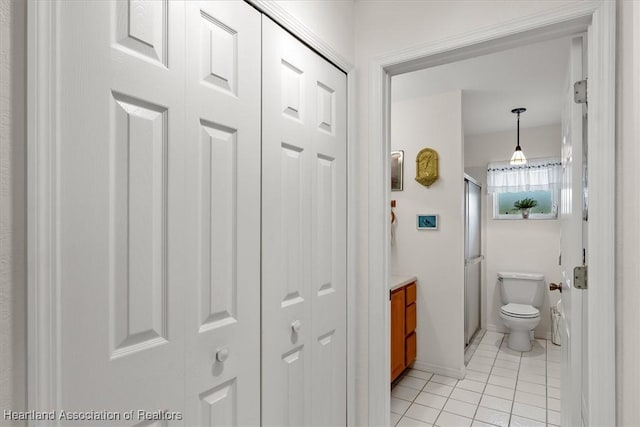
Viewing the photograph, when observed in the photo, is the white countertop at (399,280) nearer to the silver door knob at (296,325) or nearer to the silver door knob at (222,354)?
the silver door knob at (296,325)

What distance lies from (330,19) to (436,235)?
2.20 metres

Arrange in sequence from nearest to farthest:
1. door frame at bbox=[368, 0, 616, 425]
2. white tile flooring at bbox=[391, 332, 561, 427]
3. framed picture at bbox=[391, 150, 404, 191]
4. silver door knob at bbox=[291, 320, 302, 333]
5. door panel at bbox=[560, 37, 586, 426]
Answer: door frame at bbox=[368, 0, 616, 425] < silver door knob at bbox=[291, 320, 302, 333] < door panel at bbox=[560, 37, 586, 426] < white tile flooring at bbox=[391, 332, 561, 427] < framed picture at bbox=[391, 150, 404, 191]

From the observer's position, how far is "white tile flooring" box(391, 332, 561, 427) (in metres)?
2.43

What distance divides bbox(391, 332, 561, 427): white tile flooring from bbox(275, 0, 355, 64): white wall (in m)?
2.30

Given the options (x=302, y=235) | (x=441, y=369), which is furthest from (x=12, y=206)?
(x=441, y=369)

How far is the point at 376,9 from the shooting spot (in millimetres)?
1753

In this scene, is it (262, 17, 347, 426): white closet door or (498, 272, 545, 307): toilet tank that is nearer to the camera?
(262, 17, 347, 426): white closet door

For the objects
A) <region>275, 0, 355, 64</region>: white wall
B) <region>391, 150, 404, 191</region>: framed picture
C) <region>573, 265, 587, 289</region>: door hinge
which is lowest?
<region>573, 265, 587, 289</region>: door hinge

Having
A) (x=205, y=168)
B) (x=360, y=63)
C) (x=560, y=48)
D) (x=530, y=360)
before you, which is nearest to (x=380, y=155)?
(x=360, y=63)

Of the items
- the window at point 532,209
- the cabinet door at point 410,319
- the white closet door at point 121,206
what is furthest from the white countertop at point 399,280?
the white closet door at point 121,206

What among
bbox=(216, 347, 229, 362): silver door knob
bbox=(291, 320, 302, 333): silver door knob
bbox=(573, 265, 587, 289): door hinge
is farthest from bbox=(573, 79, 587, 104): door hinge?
bbox=(216, 347, 229, 362): silver door knob

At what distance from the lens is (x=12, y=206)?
675mm

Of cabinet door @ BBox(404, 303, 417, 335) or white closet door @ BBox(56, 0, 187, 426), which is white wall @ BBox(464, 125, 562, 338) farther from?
white closet door @ BBox(56, 0, 187, 426)

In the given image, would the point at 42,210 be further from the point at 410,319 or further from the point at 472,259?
the point at 472,259
